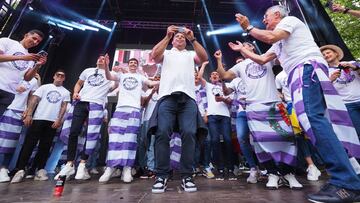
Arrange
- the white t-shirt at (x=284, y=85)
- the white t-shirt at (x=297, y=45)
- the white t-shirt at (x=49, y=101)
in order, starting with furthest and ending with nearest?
the white t-shirt at (x=284, y=85) → the white t-shirt at (x=49, y=101) → the white t-shirt at (x=297, y=45)

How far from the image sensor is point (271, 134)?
2.79 m

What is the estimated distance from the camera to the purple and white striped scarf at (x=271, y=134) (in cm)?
270

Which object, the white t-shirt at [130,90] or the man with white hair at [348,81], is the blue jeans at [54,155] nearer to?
the white t-shirt at [130,90]

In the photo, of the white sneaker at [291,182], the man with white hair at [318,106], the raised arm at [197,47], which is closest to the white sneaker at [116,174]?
the raised arm at [197,47]

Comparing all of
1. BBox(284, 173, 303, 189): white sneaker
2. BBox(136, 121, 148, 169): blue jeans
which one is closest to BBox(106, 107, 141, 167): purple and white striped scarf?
BBox(136, 121, 148, 169): blue jeans

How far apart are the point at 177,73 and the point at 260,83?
3.37ft

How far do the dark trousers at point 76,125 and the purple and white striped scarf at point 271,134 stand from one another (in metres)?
2.41

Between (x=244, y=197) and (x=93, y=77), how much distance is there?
2.88 metres

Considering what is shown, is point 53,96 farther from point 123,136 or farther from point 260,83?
point 260,83

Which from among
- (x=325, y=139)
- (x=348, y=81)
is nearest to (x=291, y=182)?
(x=325, y=139)

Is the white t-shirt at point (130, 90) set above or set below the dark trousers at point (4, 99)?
above

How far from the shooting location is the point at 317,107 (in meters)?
1.98

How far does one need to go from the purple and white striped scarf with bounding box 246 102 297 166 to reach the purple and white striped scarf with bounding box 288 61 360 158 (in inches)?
23.3

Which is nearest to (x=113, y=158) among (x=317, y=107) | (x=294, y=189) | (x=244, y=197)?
(x=244, y=197)
